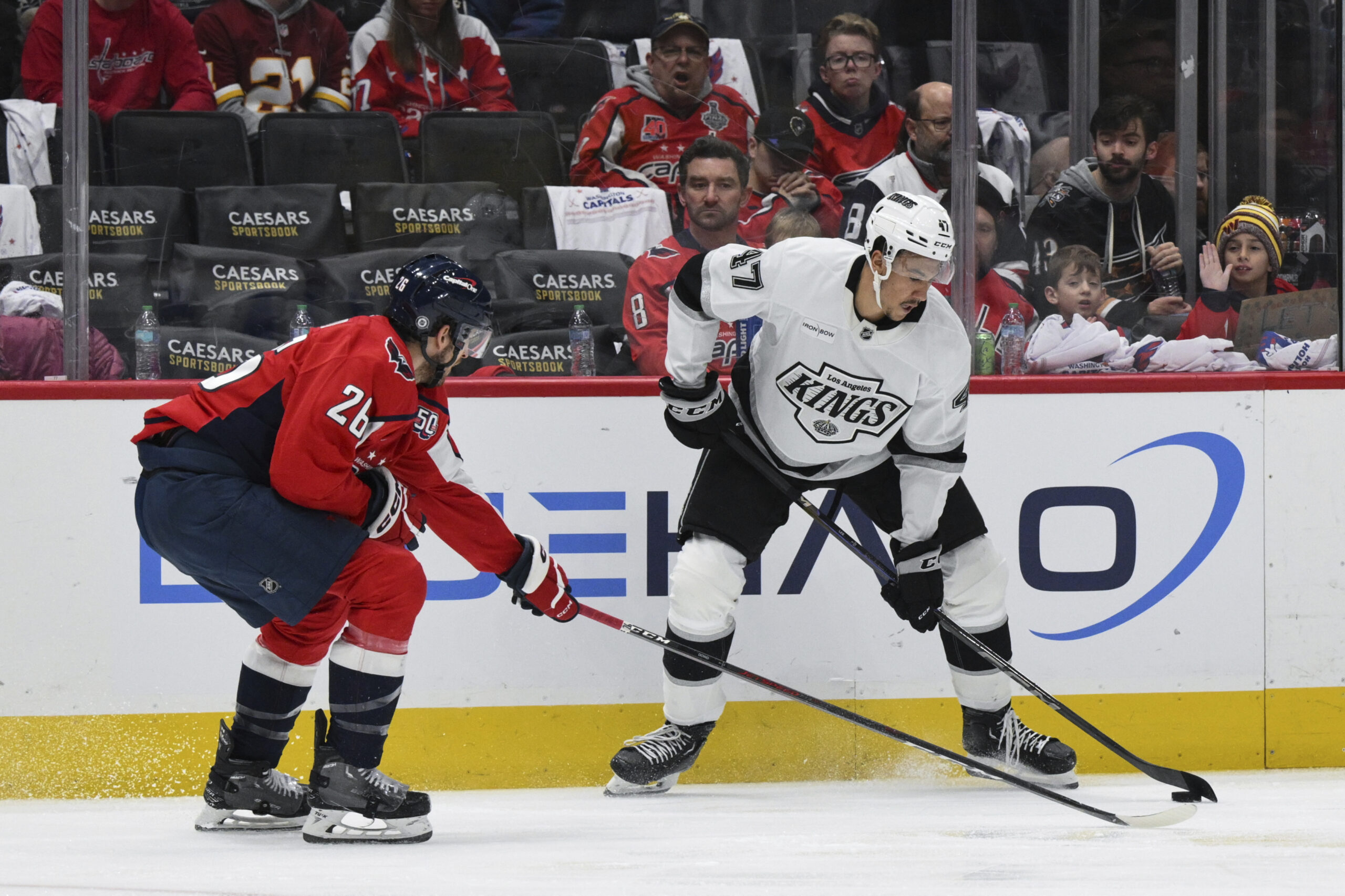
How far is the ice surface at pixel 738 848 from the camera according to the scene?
6.82 ft

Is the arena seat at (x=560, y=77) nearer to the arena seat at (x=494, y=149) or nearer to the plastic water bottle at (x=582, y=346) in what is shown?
the arena seat at (x=494, y=149)

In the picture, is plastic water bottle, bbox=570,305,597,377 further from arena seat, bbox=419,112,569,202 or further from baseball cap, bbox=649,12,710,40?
baseball cap, bbox=649,12,710,40

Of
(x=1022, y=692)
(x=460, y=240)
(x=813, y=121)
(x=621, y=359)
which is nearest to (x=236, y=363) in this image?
(x=460, y=240)

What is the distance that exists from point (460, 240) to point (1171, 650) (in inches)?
80.2

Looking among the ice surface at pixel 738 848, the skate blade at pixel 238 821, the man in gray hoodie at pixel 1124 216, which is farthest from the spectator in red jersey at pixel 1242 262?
the skate blade at pixel 238 821

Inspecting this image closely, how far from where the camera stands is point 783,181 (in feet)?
11.3

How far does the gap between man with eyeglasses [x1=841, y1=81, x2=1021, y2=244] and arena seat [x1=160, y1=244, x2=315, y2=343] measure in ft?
4.49

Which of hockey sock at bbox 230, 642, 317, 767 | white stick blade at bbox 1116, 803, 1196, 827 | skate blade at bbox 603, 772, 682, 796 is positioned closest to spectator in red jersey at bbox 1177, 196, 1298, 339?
white stick blade at bbox 1116, 803, 1196, 827

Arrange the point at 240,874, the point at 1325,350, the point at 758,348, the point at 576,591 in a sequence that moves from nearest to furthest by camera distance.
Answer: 1. the point at 240,874
2. the point at 758,348
3. the point at 576,591
4. the point at 1325,350

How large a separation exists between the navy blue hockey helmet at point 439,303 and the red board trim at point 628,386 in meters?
0.70

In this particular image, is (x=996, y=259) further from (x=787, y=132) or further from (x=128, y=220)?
(x=128, y=220)

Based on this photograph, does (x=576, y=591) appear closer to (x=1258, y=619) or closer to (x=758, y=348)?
(x=758, y=348)

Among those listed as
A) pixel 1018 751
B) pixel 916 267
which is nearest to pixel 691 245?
pixel 916 267

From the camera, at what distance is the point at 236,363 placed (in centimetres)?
322
